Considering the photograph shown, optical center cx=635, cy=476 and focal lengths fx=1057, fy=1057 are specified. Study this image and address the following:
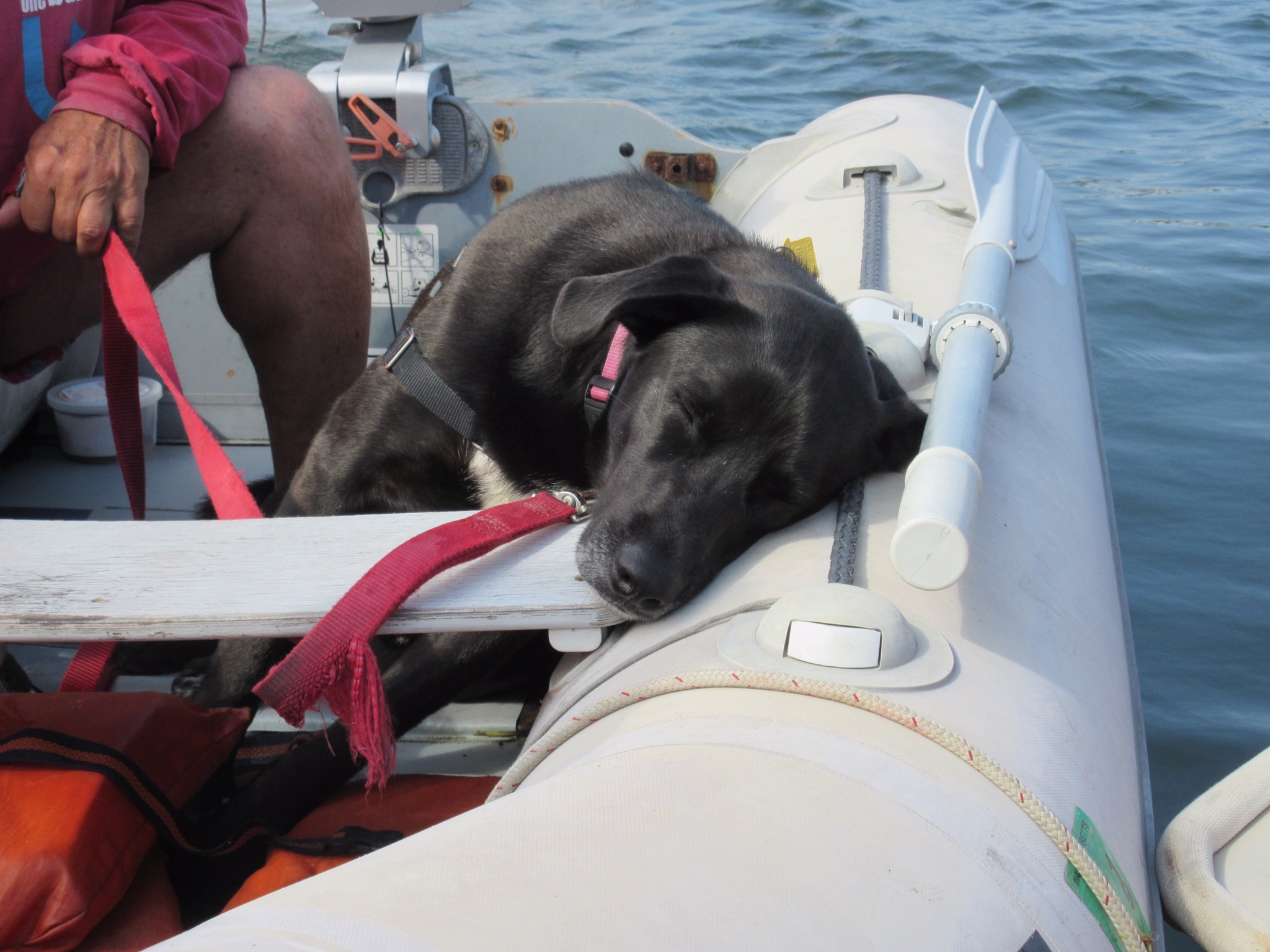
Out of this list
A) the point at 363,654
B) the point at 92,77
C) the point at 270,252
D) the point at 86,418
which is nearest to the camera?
the point at 363,654

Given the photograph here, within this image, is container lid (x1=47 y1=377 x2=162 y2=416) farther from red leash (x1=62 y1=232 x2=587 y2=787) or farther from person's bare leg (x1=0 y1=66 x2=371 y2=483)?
red leash (x1=62 y1=232 x2=587 y2=787)

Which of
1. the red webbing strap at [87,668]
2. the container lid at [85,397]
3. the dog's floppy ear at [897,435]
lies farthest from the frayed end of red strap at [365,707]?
the container lid at [85,397]

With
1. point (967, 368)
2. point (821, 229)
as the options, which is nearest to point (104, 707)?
point (967, 368)

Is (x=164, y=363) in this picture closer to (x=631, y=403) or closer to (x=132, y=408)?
(x=132, y=408)

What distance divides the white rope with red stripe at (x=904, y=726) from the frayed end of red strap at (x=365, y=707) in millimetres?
197

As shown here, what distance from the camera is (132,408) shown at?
1668mm

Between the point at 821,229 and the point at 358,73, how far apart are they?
1485mm

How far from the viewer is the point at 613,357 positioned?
1649 mm

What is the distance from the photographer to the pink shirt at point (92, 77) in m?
1.62

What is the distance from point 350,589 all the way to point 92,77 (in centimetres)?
107

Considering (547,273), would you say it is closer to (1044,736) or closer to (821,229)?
(821,229)

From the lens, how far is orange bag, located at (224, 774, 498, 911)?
4.67 ft

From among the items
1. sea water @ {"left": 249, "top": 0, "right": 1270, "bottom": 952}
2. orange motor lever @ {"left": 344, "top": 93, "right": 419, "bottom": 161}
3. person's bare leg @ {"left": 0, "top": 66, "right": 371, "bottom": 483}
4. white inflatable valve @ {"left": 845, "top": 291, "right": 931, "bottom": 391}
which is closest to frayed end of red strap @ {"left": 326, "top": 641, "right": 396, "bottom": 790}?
white inflatable valve @ {"left": 845, "top": 291, "right": 931, "bottom": 391}

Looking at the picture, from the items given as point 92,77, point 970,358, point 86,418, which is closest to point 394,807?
point 970,358
